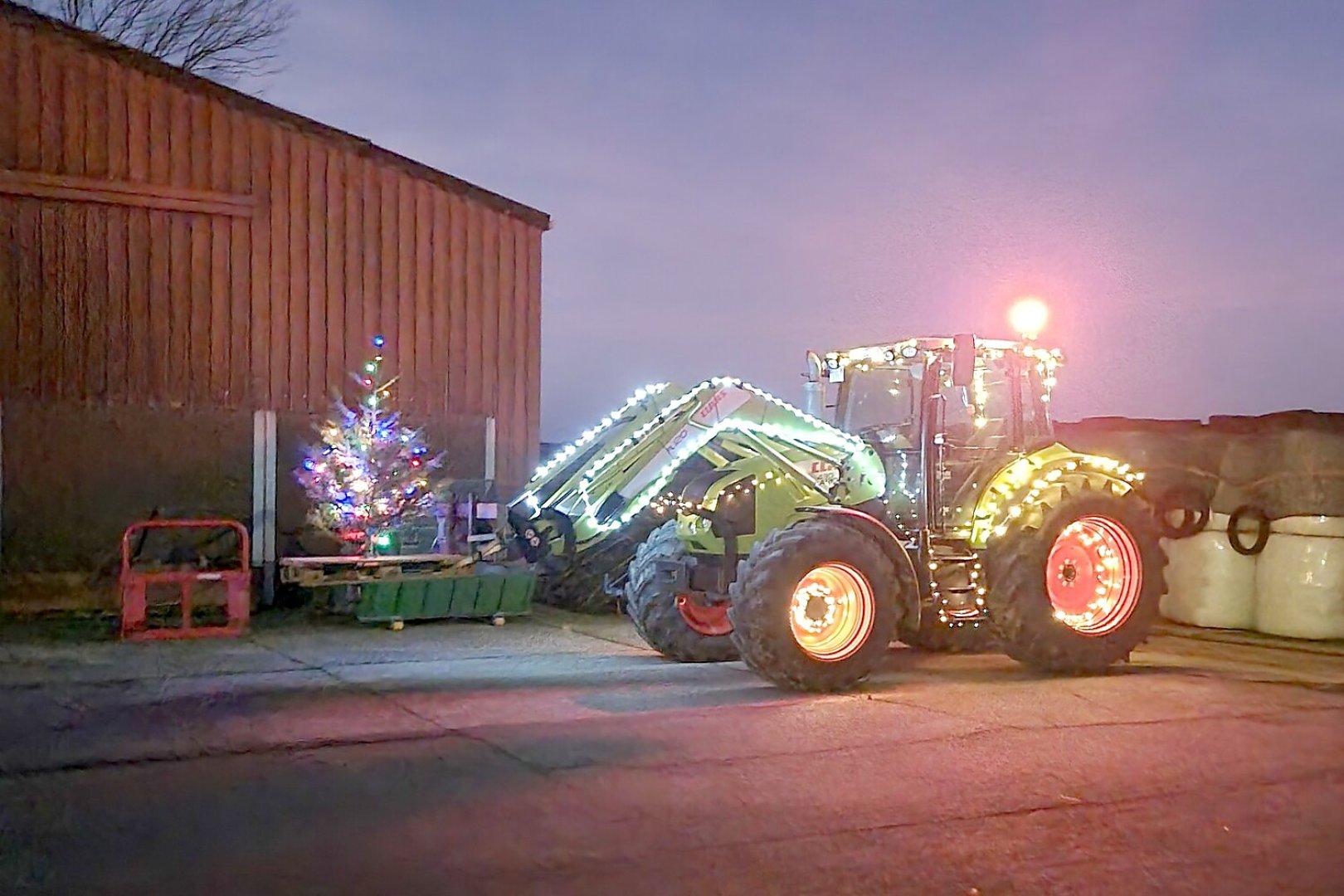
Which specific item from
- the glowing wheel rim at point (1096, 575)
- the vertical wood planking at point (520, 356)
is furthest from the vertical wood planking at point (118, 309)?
the glowing wheel rim at point (1096, 575)

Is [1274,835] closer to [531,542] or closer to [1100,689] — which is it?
[1100,689]

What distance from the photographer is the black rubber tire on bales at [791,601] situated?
32.5ft

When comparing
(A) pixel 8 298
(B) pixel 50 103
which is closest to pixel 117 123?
(B) pixel 50 103

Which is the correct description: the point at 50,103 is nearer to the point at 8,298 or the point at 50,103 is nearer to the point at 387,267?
the point at 8,298

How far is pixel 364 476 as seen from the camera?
1697 cm

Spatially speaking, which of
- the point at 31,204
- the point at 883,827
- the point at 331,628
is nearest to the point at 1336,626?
the point at 883,827

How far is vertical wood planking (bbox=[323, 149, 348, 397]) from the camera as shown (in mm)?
18109

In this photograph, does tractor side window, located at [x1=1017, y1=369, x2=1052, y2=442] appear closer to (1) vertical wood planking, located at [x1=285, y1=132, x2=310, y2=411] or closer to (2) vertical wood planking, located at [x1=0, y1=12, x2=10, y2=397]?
(1) vertical wood planking, located at [x1=285, y1=132, x2=310, y2=411]

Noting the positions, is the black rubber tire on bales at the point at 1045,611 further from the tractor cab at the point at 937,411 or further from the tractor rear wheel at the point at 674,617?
the tractor rear wheel at the point at 674,617

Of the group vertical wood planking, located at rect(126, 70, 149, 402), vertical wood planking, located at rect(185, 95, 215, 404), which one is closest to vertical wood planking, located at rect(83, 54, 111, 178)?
vertical wood planking, located at rect(126, 70, 149, 402)

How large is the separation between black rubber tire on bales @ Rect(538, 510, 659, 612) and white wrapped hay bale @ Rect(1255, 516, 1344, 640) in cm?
631

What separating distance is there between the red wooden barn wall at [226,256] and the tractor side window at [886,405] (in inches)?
319

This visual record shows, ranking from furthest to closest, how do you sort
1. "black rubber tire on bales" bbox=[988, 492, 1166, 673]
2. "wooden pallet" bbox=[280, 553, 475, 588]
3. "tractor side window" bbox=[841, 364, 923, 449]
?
"wooden pallet" bbox=[280, 553, 475, 588] < "tractor side window" bbox=[841, 364, 923, 449] < "black rubber tire on bales" bbox=[988, 492, 1166, 673]

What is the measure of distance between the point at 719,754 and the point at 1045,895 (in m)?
2.65
